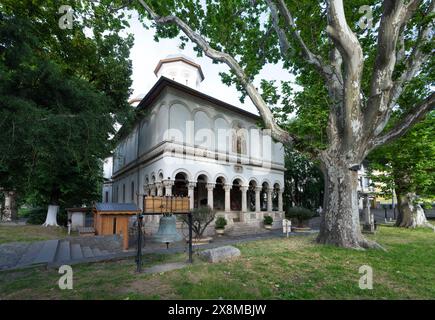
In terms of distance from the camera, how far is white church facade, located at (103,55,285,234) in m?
17.0

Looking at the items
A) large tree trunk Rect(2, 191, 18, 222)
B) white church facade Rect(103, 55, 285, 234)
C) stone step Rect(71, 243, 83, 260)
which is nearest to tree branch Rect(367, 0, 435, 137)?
white church facade Rect(103, 55, 285, 234)

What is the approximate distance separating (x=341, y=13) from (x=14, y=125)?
10828mm

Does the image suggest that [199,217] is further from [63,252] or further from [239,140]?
[239,140]

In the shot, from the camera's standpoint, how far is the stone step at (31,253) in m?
8.14

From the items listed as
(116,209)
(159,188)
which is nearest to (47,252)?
(116,209)

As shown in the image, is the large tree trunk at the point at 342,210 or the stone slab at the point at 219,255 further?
the large tree trunk at the point at 342,210

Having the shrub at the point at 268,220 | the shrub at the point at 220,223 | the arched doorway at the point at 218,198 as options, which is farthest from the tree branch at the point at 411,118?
the arched doorway at the point at 218,198

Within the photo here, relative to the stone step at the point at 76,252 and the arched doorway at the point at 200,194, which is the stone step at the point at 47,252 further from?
the arched doorway at the point at 200,194

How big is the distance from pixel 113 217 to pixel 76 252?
2.70 meters

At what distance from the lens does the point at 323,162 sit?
10695 mm

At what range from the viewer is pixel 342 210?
9.76 metres

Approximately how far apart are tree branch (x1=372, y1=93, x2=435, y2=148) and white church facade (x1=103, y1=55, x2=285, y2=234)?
6833mm

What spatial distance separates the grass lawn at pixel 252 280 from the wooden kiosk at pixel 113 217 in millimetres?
4209
